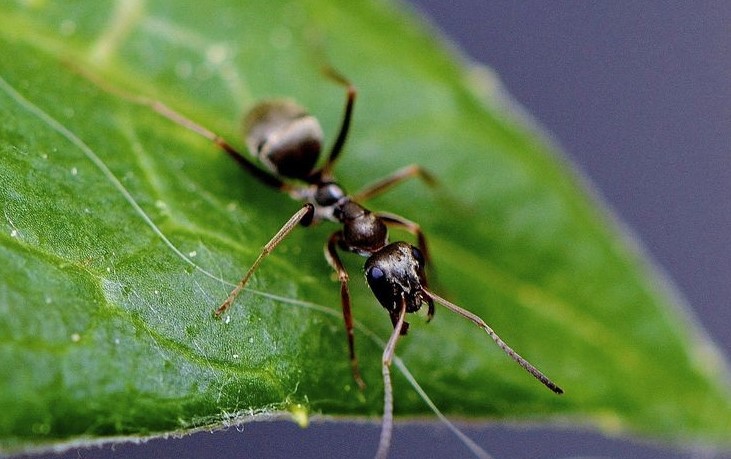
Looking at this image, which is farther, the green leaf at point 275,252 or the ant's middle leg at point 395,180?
the ant's middle leg at point 395,180

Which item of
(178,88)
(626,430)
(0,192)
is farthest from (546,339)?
(0,192)

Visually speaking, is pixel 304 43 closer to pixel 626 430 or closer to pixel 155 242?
pixel 155 242

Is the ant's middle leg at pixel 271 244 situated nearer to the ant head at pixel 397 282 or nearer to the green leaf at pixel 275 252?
the green leaf at pixel 275 252

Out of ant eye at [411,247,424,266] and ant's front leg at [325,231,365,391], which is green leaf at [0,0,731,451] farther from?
ant eye at [411,247,424,266]

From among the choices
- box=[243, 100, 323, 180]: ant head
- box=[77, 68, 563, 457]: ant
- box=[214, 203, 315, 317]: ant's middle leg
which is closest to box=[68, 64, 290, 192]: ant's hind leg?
box=[77, 68, 563, 457]: ant

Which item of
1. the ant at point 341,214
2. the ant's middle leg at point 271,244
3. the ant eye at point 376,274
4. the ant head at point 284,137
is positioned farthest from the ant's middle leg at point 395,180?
the ant eye at point 376,274
